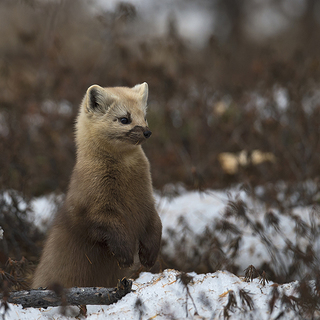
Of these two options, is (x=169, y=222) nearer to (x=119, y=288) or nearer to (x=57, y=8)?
(x=119, y=288)

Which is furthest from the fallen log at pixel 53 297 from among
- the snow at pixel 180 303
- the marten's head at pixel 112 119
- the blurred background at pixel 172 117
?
the blurred background at pixel 172 117

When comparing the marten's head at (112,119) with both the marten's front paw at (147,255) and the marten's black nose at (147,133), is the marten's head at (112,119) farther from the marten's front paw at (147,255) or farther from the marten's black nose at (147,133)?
the marten's front paw at (147,255)

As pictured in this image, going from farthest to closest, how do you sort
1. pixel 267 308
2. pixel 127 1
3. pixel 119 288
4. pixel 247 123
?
pixel 247 123
pixel 127 1
pixel 119 288
pixel 267 308

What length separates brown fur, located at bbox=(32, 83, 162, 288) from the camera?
9.67 ft

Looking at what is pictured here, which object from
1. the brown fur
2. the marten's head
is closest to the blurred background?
the brown fur

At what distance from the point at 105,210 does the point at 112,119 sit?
2.67 feet

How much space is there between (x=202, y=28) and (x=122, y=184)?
11559 millimetres

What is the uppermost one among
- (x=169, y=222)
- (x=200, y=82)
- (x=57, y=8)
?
(x=57, y=8)

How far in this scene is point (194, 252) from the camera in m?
4.63

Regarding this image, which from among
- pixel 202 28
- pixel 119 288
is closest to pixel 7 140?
pixel 119 288

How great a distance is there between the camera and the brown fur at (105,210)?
2.95 m

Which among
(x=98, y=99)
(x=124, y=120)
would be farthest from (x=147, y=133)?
(x=98, y=99)

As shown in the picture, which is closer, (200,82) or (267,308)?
(267,308)

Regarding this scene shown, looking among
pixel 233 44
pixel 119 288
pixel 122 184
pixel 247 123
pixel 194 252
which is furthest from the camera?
pixel 233 44
